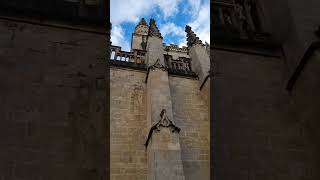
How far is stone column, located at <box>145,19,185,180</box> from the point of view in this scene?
9.43 metres

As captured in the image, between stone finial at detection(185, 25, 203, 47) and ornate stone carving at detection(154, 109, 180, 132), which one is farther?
stone finial at detection(185, 25, 203, 47)

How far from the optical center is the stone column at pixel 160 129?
943 centimetres

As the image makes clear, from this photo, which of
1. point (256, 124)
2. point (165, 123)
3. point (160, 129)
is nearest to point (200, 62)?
point (165, 123)

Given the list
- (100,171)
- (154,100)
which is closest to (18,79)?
(100,171)

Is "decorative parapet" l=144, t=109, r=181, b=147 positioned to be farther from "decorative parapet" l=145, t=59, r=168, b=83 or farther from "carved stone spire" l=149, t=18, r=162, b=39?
"carved stone spire" l=149, t=18, r=162, b=39

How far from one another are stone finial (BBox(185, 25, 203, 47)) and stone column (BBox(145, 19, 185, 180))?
221 centimetres

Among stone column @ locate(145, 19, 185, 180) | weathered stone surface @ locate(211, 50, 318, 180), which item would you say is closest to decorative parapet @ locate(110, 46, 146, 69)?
stone column @ locate(145, 19, 185, 180)

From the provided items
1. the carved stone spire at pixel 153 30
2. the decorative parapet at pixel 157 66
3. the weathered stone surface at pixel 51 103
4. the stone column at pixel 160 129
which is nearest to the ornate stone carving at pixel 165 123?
the stone column at pixel 160 129

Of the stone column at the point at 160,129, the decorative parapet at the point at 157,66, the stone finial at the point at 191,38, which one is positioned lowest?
the stone column at the point at 160,129

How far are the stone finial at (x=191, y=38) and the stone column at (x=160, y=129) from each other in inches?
86.9

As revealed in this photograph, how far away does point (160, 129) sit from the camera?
1040 centimetres

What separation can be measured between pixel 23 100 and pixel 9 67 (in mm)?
426

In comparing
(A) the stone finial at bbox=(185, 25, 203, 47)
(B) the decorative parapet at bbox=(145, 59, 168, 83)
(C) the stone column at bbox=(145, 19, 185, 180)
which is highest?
(A) the stone finial at bbox=(185, 25, 203, 47)

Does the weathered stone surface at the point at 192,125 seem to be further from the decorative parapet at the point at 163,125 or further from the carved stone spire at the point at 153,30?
the carved stone spire at the point at 153,30
